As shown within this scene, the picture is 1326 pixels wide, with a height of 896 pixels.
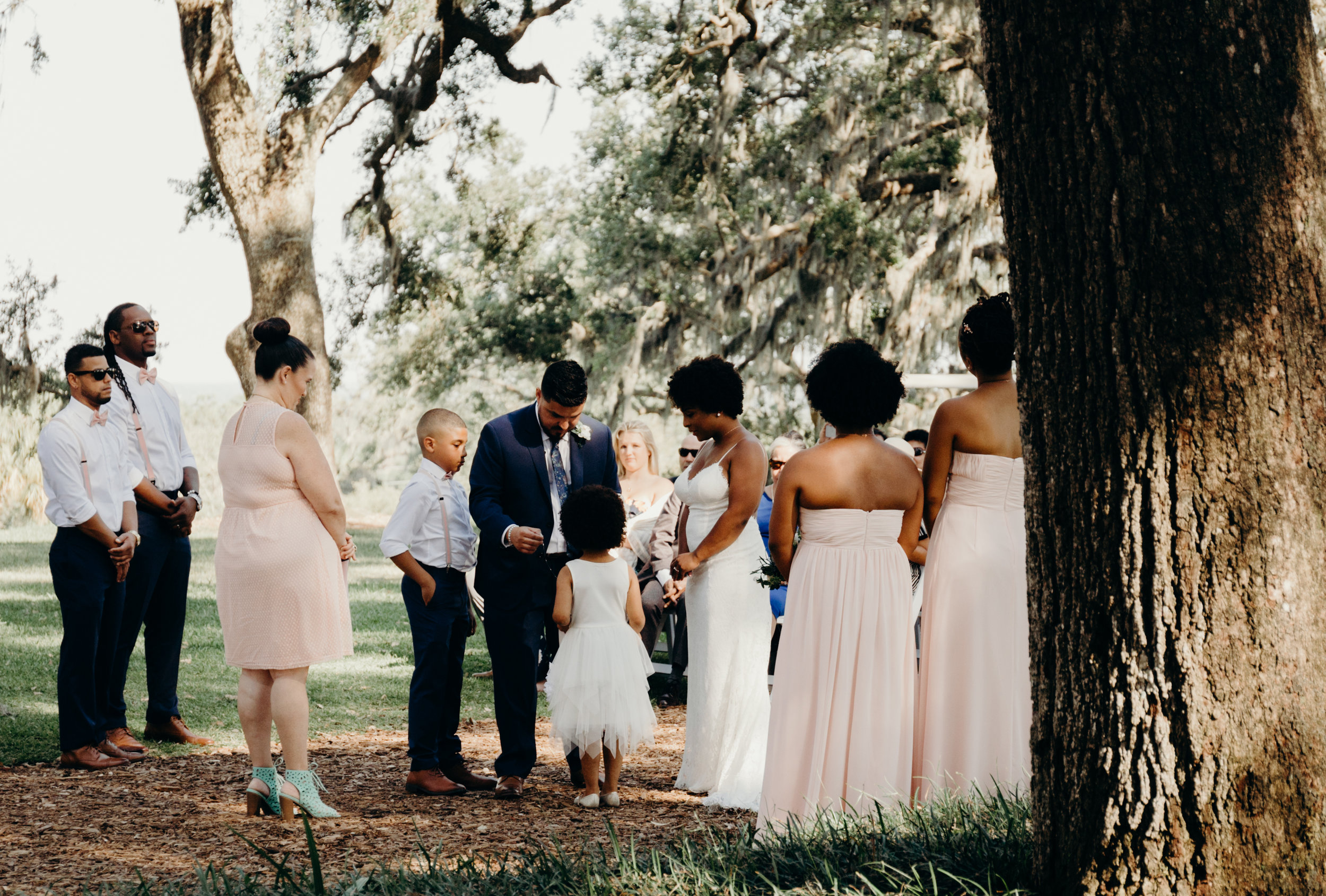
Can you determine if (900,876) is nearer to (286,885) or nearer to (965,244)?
(286,885)

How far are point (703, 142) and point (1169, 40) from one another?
14480 millimetres

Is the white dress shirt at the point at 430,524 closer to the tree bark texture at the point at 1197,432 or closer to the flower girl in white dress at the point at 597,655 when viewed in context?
the flower girl in white dress at the point at 597,655

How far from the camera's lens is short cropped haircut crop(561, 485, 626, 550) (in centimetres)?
527

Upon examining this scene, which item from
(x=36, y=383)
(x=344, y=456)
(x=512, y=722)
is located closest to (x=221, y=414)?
(x=344, y=456)

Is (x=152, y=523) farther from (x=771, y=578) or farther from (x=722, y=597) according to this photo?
(x=771, y=578)

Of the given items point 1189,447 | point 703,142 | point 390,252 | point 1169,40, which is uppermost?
point 703,142

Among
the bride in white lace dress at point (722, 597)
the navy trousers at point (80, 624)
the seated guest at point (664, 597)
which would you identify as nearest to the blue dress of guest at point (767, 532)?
the seated guest at point (664, 597)

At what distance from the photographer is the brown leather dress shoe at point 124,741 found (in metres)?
5.99

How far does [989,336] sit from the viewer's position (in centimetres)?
438

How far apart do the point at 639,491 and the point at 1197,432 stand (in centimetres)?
601

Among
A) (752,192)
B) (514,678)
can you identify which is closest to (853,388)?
(514,678)

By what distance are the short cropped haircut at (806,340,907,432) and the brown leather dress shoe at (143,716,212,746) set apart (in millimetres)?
4235

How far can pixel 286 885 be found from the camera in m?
3.21

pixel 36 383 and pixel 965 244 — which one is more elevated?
pixel 965 244
